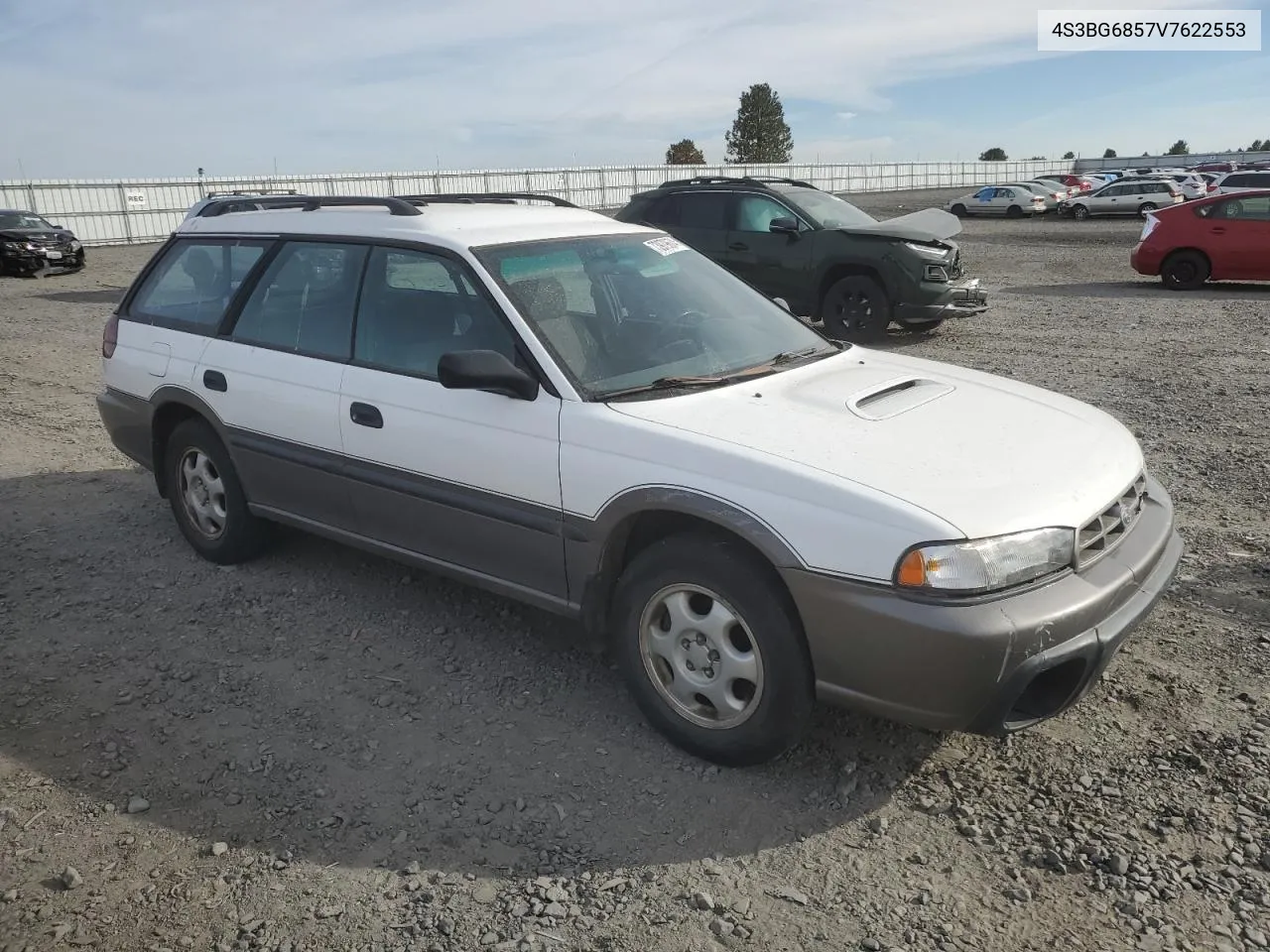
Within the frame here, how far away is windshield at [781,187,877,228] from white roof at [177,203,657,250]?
714cm

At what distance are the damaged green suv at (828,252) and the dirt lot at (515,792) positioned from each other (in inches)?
239

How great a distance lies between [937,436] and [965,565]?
2.08 ft

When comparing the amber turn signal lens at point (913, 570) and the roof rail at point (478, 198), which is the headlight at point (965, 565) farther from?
the roof rail at point (478, 198)

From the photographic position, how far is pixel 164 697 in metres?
3.88

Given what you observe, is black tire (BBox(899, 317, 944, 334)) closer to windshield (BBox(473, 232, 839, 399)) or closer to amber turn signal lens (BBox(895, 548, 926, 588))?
windshield (BBox(473, 232, 839, 399))

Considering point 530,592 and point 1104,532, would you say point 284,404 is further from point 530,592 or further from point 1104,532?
point 1104,532

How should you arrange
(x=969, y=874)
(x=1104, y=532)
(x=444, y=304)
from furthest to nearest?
(x=444, y=304) < (x=1104, y=532) < (x=969, y=874)

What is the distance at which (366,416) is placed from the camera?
409cm

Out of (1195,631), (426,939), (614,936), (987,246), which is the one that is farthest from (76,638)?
(987,246)

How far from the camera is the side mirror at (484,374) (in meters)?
3.44

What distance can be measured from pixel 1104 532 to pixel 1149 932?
1.15 m

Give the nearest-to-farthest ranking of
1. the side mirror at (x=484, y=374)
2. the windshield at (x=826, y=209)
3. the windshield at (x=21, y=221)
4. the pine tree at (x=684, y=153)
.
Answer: the side mirror at (x=484, y=374)
the windshield at (x=826, y=209)
the windshield at (x=21, y=221)
the pine tree at (x=684, y=153)

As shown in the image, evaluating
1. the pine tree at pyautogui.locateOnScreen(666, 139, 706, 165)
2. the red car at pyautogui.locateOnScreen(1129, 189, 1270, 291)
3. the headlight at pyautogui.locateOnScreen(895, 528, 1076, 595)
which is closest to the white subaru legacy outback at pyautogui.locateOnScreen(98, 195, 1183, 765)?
the headlight at pyautogui.locateOnScreen(895, 528, 1076, 595)

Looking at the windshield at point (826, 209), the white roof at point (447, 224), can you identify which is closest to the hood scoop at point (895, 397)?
the white roof at point (447, 224)
